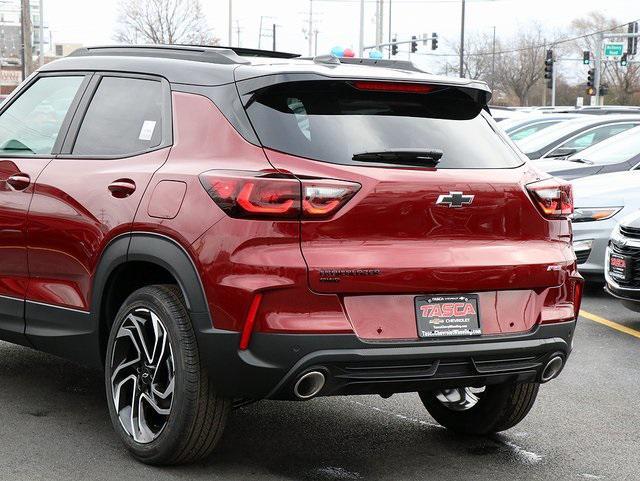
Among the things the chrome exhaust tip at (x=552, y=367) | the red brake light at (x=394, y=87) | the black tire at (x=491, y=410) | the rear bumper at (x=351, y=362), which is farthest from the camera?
the black tire at (x=491, y=410)

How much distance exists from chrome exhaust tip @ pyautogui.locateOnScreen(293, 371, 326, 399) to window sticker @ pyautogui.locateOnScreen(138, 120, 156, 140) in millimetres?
1339

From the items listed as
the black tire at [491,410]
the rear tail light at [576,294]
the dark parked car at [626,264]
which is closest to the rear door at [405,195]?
the rear tail light at [576,294]

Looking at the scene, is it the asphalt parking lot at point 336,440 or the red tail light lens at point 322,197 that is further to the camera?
the asphalt parking lot at point 336,440

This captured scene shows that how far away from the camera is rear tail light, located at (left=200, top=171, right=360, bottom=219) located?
4383 mm

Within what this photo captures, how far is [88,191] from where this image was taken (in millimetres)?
5160

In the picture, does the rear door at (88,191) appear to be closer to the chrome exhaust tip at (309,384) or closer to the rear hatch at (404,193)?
the rear hatch at (404,193)

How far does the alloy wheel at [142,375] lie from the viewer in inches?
187

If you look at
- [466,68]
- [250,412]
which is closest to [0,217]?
[250,412]

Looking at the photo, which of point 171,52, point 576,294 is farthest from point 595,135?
point 171,52

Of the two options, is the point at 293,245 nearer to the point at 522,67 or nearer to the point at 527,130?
the point at 527,130

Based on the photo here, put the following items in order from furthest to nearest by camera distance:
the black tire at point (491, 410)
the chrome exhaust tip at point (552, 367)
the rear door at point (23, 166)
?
the rear door at point (23, 166) → the black tire at point (491, 410) → the chrome exhaust tip at point (552, 367)

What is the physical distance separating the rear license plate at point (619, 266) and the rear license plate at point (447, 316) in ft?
14.3

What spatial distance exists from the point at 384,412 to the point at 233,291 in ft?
6.07

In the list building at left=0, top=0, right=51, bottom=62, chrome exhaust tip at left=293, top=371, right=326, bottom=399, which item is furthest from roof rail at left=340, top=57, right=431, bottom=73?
building at left=0, top=0, right=51, bottom=62
